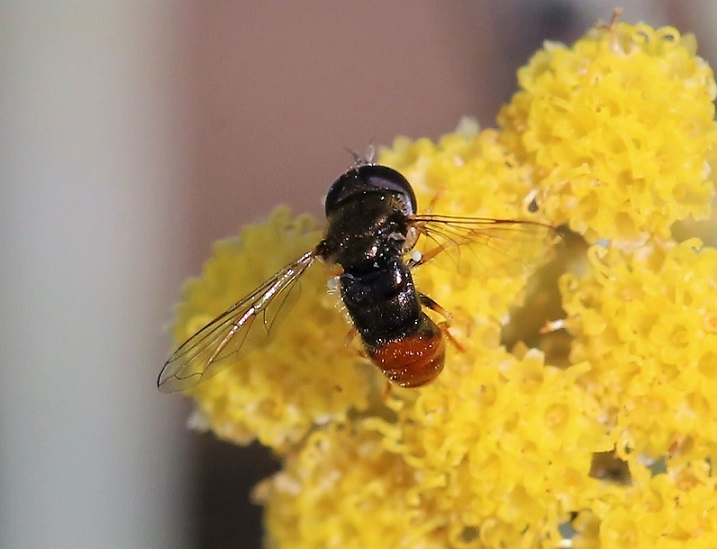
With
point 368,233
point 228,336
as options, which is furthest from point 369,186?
point 228,336

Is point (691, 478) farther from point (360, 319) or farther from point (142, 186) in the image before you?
point (142, 186)

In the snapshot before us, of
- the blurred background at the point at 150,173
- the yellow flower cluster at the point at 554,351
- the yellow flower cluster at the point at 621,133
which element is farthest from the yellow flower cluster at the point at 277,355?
the blurred background at the point at 150,173

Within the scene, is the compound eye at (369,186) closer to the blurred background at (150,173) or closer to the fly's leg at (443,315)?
the fly's leg at (443,315)

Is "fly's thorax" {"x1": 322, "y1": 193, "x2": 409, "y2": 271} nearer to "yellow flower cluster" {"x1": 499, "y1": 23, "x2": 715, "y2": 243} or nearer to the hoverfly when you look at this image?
the hoverfly

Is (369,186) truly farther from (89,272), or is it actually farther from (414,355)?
(89,272)

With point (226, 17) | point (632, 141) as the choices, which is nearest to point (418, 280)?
point (632, 141)

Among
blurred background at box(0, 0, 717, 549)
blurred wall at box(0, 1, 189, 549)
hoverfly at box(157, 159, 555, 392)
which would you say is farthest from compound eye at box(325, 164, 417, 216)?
blurred wall at box(0, 1, 189, 549)
